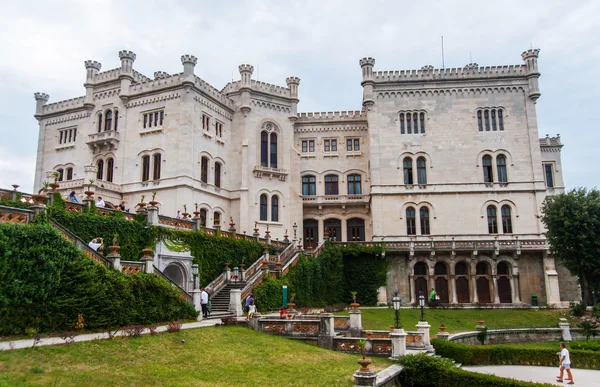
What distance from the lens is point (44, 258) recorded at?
16641 mm

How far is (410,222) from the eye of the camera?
1810 inches

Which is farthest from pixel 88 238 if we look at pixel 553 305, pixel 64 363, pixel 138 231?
pixel 553 305

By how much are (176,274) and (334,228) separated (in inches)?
860

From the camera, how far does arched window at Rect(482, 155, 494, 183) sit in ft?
153

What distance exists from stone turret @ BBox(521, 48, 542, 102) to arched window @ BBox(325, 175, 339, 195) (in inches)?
756

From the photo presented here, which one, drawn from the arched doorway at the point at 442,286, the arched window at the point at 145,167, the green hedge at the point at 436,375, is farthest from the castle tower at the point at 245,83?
the green hedge at the point at 436,375

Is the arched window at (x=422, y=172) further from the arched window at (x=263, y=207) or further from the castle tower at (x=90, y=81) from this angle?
the castle tower at (x=90, y=81)

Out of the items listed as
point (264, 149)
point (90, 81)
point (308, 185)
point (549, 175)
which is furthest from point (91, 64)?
point (549, 175)

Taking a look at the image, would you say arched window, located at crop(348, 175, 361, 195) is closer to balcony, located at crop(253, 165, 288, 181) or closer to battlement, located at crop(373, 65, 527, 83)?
balcony, located at crop(253, 165, 288, 181)

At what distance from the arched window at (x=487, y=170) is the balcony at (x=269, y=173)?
58.7 feet

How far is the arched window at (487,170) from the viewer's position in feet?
153

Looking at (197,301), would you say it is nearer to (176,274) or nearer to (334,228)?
(176,274)

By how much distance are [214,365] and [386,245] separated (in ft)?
98.9

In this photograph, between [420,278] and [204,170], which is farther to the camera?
[420,278]
